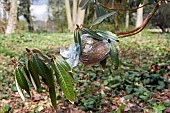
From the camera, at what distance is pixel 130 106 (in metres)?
2.42

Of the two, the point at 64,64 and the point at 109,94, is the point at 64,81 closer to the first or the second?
the point at 64,64

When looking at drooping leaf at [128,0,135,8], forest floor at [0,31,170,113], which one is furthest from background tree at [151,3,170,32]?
drooping leaf at [128,0,135,8]

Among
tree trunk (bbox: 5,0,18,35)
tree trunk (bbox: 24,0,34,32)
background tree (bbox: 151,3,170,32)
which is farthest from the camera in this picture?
tree trunk (bbox: 24,0,34,32)

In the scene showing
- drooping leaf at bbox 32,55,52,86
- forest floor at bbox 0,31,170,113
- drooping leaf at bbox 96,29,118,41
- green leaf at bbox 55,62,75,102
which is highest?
drooping leaf at bbox 96,29,118,41

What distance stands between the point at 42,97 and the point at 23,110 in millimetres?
334

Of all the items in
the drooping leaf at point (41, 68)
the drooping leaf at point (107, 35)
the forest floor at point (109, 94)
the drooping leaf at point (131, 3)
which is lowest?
the forest floor at point (109, 94)

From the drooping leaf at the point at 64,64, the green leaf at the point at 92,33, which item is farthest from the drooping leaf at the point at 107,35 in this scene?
the drooping leaf at the point at 64,64

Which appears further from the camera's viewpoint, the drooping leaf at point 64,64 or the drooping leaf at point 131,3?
the drooping leaf at point 131,3

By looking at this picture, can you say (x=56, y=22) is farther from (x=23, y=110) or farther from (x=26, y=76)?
(x=26, y=76)

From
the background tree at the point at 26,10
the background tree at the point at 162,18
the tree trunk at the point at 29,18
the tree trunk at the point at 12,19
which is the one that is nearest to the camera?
the tree trunk at the point at 12,19

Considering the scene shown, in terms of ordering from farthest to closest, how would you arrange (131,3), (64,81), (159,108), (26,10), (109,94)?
1. (26,10)
2. (109,94)
3. (159,108)
4. (131,3)
5. (64,81)

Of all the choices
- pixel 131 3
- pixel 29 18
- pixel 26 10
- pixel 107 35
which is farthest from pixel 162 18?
pixel 107 35

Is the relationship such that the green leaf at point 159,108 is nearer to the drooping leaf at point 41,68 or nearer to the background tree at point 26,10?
the drooping leaf at point 41,68

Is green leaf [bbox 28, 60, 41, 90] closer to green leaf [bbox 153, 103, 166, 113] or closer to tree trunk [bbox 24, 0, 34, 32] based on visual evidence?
green leaf [bbox 153, 103, 166, 113]
